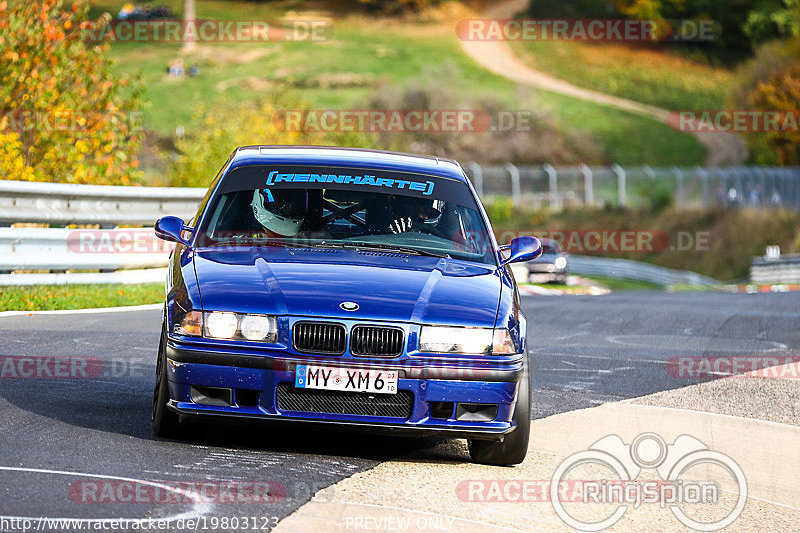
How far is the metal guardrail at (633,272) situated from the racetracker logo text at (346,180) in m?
39.9

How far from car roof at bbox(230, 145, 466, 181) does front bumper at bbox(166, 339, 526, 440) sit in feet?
6.45

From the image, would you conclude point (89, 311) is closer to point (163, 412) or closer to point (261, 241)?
point (261, 241)

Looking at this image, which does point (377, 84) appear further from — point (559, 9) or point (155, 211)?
point (155, 211)

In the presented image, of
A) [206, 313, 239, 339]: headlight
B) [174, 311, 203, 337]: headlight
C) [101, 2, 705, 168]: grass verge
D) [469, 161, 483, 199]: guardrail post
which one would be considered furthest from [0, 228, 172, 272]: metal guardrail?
[101, 2, 705, 168]: grass verge

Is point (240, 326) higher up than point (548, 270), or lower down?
higher up

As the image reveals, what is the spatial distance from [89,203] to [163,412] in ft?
28.1

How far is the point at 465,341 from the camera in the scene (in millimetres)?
6789

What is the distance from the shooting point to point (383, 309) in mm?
6727

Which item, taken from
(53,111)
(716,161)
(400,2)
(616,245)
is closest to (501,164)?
(716,161)

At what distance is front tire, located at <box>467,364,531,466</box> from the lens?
6961 millimetres

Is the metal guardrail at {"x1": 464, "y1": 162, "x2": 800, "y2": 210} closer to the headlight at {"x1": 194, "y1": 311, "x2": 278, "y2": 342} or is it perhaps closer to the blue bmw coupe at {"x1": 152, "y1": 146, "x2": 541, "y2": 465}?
the blue bmw coupe at {"x1": 152, "y1": 146, "x2": 541, "y2": 465}

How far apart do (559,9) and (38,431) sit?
10692cm

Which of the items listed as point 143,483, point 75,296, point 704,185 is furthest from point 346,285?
point 704,185

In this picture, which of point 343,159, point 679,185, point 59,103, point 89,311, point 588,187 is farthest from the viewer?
point 588,187
